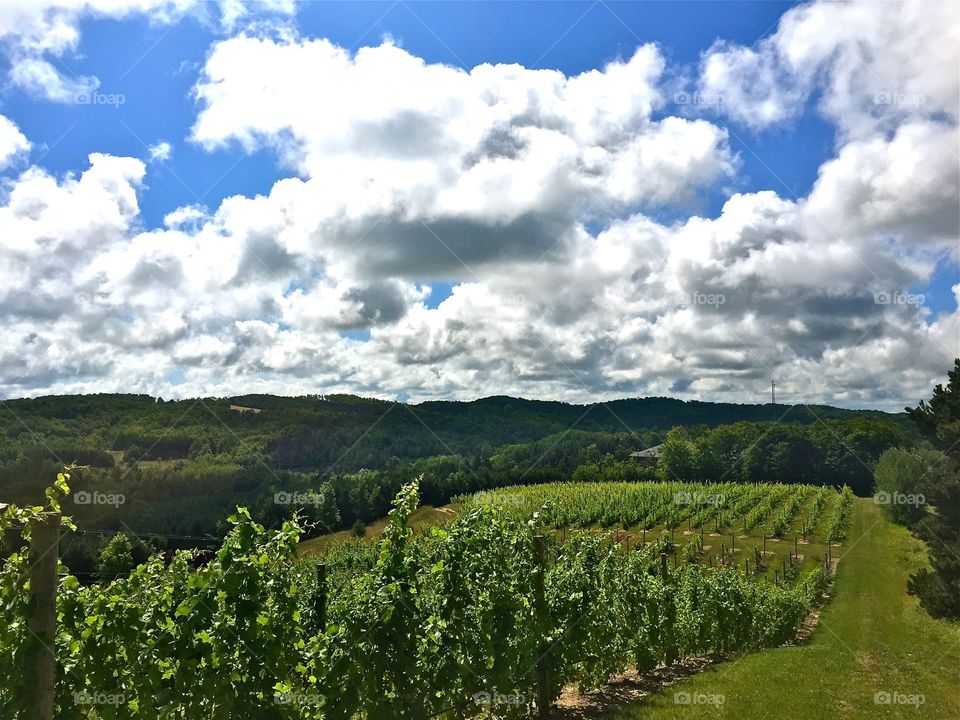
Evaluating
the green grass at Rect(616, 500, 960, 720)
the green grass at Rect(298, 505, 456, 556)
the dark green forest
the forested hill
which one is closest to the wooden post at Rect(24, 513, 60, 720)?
the green grass at Rect(616, 500, 960, 720)

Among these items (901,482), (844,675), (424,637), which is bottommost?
(844,675)

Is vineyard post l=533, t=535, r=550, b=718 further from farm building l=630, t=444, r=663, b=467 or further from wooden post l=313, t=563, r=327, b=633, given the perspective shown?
farm building l=630, t=444, r=663, b=467

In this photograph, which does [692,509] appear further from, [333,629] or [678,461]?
[333,629]

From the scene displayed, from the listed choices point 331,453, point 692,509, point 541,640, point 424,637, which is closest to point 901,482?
point 692,509

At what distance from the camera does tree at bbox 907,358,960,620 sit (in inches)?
951

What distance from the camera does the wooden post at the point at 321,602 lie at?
24.8 ft

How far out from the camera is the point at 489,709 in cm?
803

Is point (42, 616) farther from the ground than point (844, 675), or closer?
farther from the ground

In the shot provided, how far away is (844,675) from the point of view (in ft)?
47.7

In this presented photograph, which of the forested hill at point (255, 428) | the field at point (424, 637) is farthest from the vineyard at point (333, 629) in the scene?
the forested hill at point (255, 428)

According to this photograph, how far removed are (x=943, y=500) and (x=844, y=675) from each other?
14512 millimetres

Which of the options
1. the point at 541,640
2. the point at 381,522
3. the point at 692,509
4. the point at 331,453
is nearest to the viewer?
the point at 541,640

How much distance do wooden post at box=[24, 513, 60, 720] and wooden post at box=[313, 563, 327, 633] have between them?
3.06 meters

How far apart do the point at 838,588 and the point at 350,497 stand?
68.0 metres
